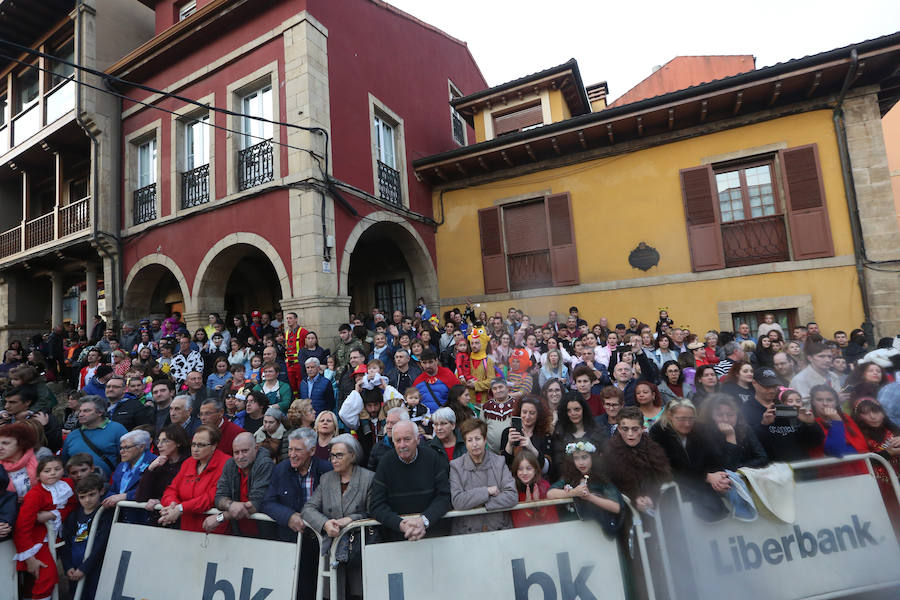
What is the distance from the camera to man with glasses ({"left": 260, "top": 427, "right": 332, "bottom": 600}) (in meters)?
2.79

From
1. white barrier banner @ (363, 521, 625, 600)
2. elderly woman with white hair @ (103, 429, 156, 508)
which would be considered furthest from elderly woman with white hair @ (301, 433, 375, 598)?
elderly woman with white hair @ (103, 429, 156, 508)

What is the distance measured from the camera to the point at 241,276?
1224 cm

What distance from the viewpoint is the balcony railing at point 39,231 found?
1206 centimetres

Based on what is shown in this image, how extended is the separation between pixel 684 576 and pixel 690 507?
1.36 feet

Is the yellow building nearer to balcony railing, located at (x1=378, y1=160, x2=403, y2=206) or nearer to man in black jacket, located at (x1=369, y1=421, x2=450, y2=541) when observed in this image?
balcony railing, located at (x1=378, y1=160, x2=403, y2=206)

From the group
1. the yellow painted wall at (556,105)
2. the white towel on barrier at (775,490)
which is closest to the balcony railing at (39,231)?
the yellow painted wall at (556,105)

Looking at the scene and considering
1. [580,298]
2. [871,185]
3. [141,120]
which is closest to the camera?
[871,185]

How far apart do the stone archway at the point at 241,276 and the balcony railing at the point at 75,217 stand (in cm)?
375

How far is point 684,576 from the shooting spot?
272cm

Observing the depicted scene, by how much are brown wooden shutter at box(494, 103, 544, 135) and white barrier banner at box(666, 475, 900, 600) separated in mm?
10826

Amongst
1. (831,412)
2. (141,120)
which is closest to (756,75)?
(831,412)

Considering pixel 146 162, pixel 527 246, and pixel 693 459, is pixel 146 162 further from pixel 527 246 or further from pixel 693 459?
pixel 693 459

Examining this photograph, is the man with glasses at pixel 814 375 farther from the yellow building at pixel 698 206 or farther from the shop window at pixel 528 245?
the shop window at pixel 528 245

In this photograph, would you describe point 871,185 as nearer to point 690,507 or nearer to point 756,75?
point 756,75
